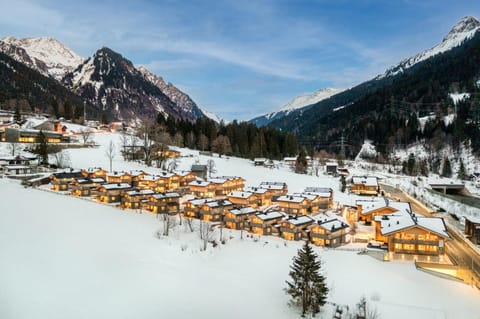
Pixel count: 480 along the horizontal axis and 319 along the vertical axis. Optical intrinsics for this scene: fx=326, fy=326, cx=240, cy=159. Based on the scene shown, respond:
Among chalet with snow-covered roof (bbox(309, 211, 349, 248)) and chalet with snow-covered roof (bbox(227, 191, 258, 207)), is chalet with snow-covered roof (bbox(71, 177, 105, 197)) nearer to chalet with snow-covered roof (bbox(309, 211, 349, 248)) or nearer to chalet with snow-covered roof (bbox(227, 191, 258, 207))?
chalet with snow-covered roof (bbox(227, 191, 258, 207))

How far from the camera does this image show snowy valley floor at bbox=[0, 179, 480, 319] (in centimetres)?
2070

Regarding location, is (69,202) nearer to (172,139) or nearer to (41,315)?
(41,315)

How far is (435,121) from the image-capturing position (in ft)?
420

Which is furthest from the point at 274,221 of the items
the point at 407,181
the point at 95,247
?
the point at 407,181

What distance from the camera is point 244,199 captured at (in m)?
50.0

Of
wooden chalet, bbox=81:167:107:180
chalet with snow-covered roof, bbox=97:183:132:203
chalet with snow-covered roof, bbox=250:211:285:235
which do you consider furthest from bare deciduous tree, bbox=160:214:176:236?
wooden chalet, bbox=81:167:107:180

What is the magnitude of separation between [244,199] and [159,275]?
25.6m

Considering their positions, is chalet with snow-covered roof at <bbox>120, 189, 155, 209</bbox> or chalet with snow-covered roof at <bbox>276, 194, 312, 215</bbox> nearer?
chalet with snow-covered roof at <bbox>120, 189, 155, 209</bbox>

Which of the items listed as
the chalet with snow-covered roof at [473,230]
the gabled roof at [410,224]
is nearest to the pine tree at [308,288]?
the gabled roof at [410,224]

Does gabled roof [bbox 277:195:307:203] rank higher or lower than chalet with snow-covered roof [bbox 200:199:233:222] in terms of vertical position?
higher

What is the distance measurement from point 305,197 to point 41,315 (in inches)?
1521

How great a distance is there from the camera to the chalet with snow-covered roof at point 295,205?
161 feet

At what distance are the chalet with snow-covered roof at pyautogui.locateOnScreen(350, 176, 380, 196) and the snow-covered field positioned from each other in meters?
34.7

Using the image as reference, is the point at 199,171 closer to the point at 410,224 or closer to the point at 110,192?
the point at 110,192
